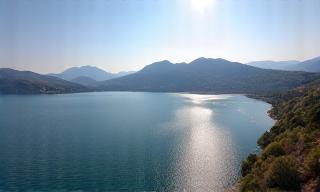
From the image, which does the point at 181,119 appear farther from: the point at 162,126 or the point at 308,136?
the point at 308,136

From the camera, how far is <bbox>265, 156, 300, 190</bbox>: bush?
44.1 meters

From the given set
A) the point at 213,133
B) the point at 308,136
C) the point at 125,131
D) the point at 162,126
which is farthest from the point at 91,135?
the point at 308,136

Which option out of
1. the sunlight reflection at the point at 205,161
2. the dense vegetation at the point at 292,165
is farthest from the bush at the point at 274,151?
the sunlight reflection at the point at 205,161

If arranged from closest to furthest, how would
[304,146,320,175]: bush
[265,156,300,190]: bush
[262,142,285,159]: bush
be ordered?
[304,146,320,175]: bush
[265,156,300,190]: bush
[262,142,285,159]: bush

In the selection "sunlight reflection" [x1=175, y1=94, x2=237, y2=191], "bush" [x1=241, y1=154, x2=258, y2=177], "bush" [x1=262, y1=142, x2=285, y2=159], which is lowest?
"sunlight reflection" [x1=175, y1=94, x2=237, y2=191]

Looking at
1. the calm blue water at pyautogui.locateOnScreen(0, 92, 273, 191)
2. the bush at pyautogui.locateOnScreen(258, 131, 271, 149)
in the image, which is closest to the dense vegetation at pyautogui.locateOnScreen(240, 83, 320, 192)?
the calm blue water at pyautogui.locateOnScreen(0, 92, 273, 191)

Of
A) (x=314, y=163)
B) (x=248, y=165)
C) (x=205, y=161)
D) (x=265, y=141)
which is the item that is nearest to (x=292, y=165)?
(x=314, y=163)

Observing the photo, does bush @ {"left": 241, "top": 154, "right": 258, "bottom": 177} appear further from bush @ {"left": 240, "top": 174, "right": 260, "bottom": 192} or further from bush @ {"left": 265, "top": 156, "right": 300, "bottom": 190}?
bush @ {"left": 265, "top": 156, "right": 300, "bottom": 190}

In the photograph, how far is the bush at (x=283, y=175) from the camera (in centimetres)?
4406

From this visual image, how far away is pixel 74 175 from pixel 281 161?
4711 cm

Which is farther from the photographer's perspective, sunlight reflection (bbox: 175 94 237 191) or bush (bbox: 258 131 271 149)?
bush (bbox: 258 131 271 149)

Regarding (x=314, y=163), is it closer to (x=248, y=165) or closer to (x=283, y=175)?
(x=283, y=175)

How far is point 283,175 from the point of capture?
44688mm

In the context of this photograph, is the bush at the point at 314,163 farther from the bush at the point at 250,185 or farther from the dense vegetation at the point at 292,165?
the bush at the point at 250,185
